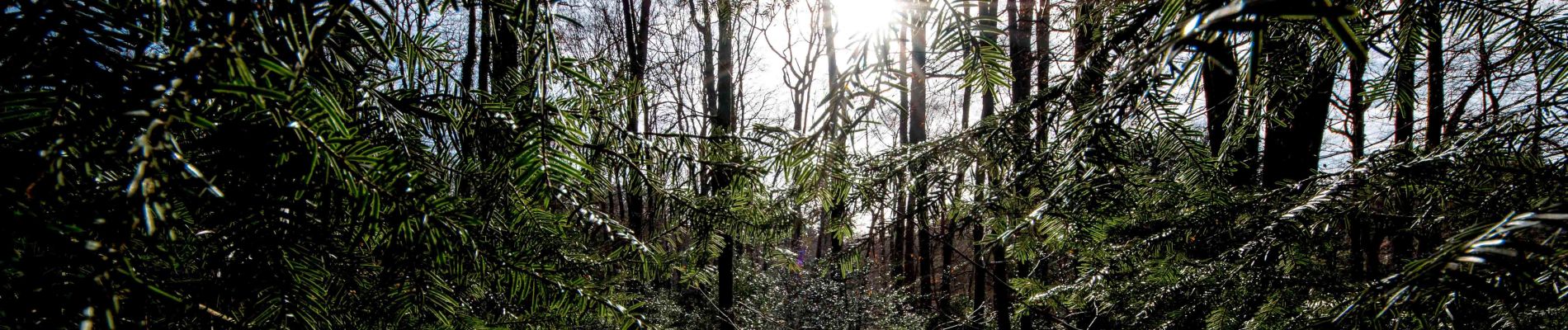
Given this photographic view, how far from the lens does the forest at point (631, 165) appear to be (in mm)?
366

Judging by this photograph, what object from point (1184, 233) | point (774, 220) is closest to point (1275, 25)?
point (1184, 233)

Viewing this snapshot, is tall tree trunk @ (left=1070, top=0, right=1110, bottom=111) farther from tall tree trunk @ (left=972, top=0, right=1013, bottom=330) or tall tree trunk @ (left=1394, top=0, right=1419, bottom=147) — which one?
tall tree trunk @ (left=1394, top=0, right=1419, bottom=147)

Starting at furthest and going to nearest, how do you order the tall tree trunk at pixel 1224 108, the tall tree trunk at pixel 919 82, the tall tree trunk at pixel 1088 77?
the tall tree trunk at pixel 1088 77
the tall tree trunk at pixel 919 82
the tall tree trunk at pixel 1224 108

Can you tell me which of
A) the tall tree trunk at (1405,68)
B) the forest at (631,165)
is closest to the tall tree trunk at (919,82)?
the forest at (631,165)

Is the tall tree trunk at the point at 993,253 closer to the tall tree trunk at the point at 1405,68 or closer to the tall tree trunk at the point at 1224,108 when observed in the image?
the tall tree trunk at the point at 1224,108

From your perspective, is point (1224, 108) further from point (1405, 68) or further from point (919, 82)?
point (919, 82)

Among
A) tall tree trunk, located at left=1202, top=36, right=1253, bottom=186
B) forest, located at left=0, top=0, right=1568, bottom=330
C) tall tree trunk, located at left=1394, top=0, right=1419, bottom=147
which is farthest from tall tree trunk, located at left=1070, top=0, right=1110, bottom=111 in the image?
tall tree trunk, located at left=1394, top=0, right=1419, bottom=147

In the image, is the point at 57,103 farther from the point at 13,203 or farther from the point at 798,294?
the point at 798,294

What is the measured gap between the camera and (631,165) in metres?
1.18

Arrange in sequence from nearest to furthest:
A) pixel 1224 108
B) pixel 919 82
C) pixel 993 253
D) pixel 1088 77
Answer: pixel 919 82, pixel 1088 77, pixel 1224 108, pixel 993 253

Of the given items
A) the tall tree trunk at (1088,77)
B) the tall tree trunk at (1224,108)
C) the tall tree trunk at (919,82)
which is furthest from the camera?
the tall tree trunk at (1088,77)

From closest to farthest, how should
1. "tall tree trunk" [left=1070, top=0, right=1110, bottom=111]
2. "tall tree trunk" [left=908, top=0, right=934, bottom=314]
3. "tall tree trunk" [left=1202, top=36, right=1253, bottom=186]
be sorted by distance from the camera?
"tall tree trunk" [left=1202, top=36, right=1253, bottom=186]
"tall tree trunk" [left=908, top=0, right=934, bottom=314]
"tall tree trunk" [left=1070, top=0, right=1110, bottom=111]

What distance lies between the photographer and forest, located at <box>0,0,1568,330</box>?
366mm

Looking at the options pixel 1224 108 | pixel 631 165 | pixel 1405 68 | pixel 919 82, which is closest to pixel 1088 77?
A: pixel 919 82
